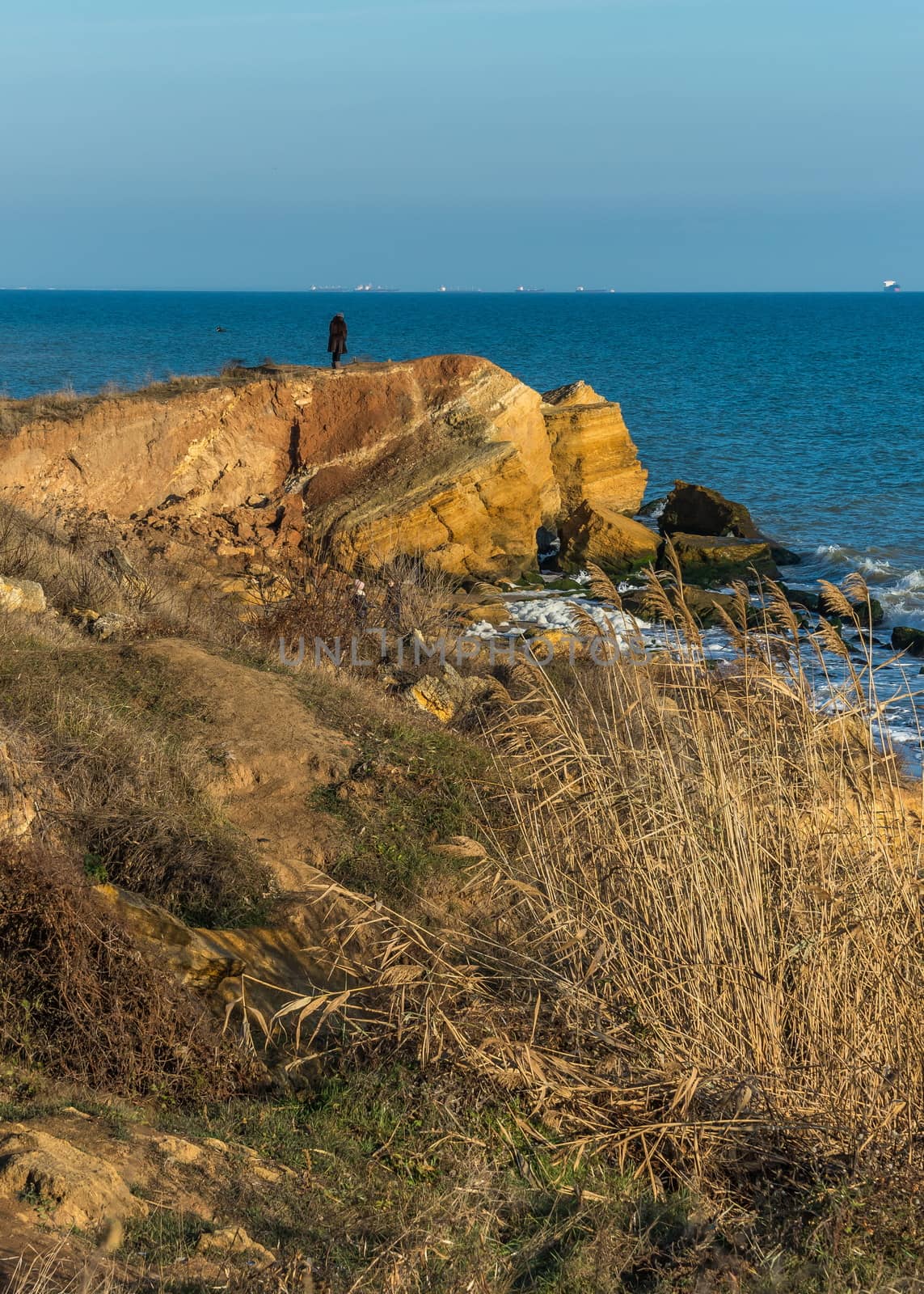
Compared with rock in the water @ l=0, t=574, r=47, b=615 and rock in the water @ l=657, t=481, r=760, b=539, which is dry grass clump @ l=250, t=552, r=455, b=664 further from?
rock in the water @ l=657, t=481, r=760, b=539

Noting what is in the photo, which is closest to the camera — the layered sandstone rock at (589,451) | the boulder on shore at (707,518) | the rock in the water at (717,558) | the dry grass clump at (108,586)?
the dry grass clump at (108,586)

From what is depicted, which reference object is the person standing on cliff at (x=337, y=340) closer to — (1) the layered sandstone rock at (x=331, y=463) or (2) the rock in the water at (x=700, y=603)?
(1) the layered sandstone rock at (x=331, y=463)

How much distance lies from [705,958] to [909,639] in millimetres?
13480

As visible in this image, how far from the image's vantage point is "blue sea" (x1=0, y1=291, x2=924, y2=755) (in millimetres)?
26281

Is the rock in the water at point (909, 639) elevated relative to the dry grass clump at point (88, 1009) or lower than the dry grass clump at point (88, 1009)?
lower

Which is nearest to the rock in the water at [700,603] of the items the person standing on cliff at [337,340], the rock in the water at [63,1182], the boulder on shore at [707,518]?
the boulder on shore at [707,518]

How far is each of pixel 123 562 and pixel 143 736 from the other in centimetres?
567

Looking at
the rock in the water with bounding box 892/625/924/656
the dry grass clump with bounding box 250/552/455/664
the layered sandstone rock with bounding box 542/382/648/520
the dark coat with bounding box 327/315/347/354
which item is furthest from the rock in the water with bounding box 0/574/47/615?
the layered sandstone rock with bounding box 542/382/648/520

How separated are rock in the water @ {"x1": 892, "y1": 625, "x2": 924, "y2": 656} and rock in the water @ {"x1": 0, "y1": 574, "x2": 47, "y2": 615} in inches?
456

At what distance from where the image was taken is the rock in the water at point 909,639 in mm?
16281

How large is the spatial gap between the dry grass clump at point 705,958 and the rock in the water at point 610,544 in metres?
16.3

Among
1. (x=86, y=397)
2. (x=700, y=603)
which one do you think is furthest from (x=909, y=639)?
(x=86, y=397)

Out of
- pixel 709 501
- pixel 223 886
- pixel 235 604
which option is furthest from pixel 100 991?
pixel 709 501

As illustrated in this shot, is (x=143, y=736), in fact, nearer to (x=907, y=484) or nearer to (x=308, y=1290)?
(x=308, y=1290)
